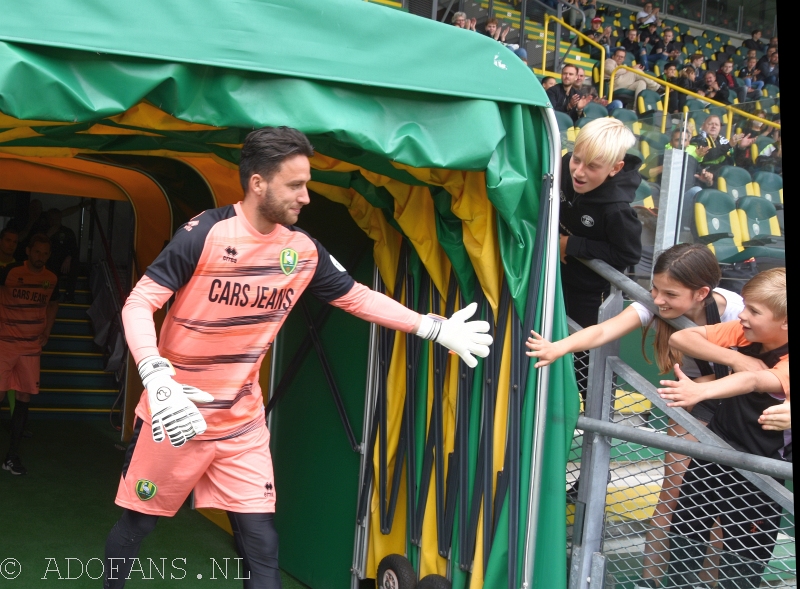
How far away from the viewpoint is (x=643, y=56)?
52.1ft

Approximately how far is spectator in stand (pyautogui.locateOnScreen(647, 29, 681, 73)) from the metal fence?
1494cm

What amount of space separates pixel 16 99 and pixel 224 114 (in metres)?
0.59

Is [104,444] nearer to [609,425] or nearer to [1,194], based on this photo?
[609,425]

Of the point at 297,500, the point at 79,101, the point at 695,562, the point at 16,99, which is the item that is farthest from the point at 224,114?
the point at 297,500

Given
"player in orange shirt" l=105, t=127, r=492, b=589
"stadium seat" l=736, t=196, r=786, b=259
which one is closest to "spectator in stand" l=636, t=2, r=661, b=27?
"stadium seat" l=736, t=196, r=786, b=259

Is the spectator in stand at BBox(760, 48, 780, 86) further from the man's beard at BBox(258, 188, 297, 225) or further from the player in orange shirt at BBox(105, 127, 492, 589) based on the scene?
the man's beard at BBox(258, 188, 297, 225)

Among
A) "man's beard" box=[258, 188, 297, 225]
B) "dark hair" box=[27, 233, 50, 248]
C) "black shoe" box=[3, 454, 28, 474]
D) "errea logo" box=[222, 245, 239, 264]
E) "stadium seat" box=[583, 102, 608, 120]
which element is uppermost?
"stadium seat" box=[583, 102, 608, 120]

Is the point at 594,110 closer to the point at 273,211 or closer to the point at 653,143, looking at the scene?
the point at 653,143

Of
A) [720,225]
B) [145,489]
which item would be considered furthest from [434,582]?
[720,225]

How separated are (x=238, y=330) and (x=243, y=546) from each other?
2.49 ft

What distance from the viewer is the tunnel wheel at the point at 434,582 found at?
10.8 feet

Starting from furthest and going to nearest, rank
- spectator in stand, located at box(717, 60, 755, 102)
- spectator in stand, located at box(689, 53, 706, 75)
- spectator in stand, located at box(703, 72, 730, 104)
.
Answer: spectator in stand, located at box(689, 53, 706, 75) → spectator in stand, located at box(717, 60, 755, 102) → spectator in stand, located at box(703, 72, 730, 104)

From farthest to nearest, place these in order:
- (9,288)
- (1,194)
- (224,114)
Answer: (1,194)
(9,288)
(224,114)

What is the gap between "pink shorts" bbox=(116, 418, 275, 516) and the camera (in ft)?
9.31
